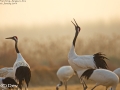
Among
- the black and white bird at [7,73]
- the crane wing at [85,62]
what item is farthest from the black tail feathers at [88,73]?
the black and white bird at [7,73]

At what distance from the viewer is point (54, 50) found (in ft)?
27.8

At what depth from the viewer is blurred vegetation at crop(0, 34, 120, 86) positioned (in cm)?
835

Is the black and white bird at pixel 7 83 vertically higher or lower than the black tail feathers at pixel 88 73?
lower

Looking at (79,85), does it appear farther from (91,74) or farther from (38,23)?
(91,74)

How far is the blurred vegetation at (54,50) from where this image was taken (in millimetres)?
8352

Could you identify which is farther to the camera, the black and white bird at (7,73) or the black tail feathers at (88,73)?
the black and white bird at (7,73)

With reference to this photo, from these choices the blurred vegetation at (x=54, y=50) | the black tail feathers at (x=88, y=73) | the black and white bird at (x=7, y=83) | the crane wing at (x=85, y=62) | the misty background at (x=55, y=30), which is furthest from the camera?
the blurred vegetation at (x=54, y=50)

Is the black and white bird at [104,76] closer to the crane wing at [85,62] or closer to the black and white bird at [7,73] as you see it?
the crane wing at [85,62]

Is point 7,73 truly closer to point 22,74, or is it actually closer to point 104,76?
point 22,74

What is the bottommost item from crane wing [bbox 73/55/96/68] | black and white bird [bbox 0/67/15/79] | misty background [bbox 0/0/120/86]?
black and white bird [bbox 0/67/15/79]

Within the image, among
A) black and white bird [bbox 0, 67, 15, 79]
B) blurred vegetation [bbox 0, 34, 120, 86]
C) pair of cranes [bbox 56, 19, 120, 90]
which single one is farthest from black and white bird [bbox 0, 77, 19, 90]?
blurred vegetation [bbox 0, 34, 120, 86]

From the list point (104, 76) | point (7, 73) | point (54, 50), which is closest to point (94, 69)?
point (104, 76)

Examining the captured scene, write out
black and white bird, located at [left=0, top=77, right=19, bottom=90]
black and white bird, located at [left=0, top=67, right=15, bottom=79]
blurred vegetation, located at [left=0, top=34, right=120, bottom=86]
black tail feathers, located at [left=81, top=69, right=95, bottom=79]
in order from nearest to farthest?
black tail feathers, located at [left=81, top=69, right=95, bottom=79] < black and white bird, located at [left=0, top=77, right=19, bottom=90] < black and white bird, located at [left=0, top=67, right=15, bottom=79] < blurred vegetation, located at [left=0, top=34, right=120, bottom=86]

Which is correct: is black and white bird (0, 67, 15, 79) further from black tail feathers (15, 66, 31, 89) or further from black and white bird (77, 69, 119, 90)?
black and white bird (77, 69, 119, 90)
